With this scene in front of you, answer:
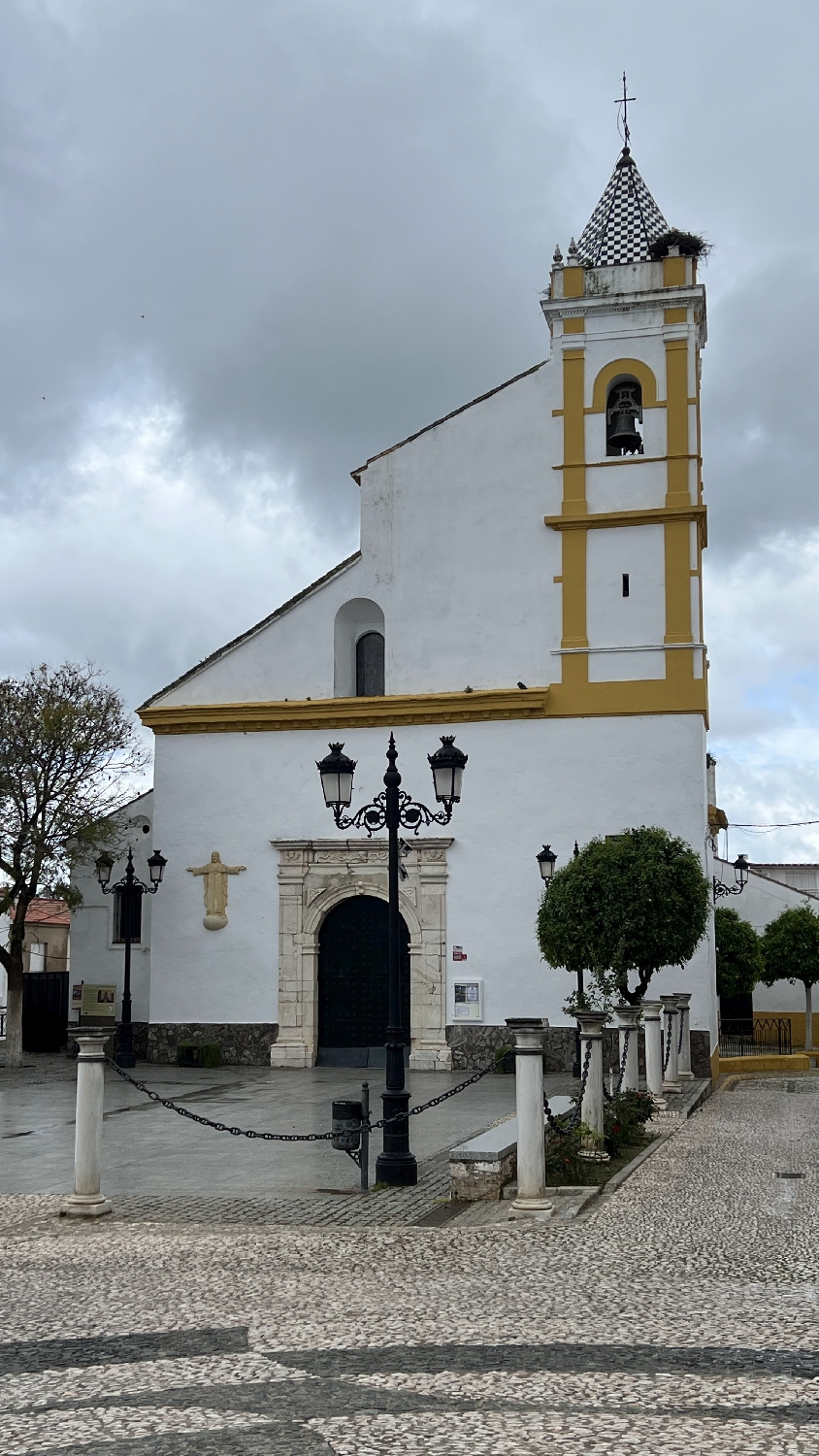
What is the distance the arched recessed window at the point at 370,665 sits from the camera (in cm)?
2358

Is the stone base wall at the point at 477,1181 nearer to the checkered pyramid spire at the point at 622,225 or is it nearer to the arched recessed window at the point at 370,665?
the arched recessed window at the point at 370,665

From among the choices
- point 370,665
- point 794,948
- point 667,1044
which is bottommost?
point 667,1044

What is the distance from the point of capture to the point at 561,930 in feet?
55.5

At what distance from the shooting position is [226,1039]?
22.4 metres

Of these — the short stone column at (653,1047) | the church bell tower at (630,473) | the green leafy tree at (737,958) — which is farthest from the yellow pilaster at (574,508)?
the green leafy tree at (737,958)

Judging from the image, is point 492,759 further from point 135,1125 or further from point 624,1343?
point 624,1343

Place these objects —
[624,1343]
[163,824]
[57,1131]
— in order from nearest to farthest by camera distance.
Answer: [624,1343] → [57,1131] → [163,824]


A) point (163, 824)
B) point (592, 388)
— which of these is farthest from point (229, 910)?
point (592, 388)

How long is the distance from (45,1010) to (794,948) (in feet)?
54.9

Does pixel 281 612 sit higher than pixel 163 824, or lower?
higher

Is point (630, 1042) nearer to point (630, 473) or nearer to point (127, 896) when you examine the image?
point (630, 473)

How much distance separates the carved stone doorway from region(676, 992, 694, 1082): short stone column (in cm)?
382

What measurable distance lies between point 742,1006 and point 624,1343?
97.7ft

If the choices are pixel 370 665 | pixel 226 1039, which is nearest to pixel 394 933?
pixel 226 1039
